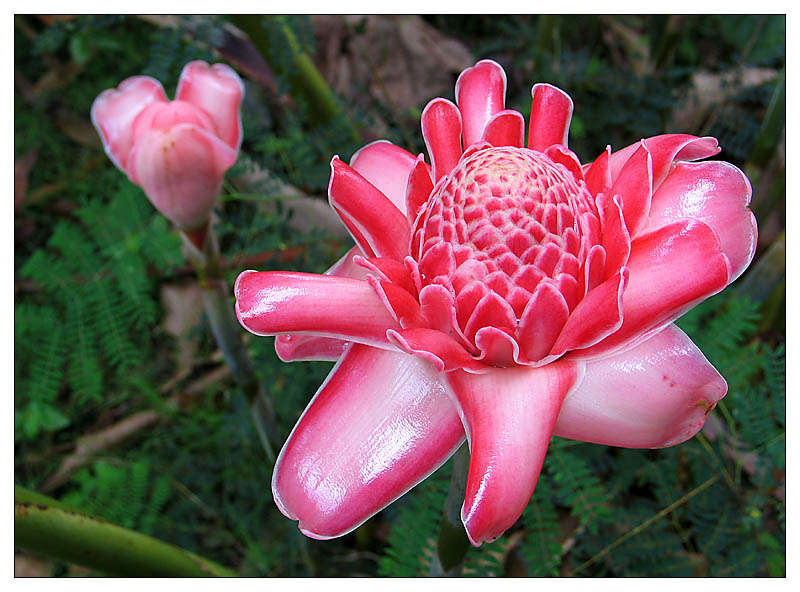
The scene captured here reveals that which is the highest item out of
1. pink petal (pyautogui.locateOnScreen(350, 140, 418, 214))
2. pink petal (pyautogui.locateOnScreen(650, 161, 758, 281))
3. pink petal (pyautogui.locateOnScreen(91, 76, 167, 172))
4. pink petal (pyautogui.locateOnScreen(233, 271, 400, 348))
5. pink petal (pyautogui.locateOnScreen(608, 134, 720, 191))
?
pink petal (pyautogui.locateOnScreen(608, 134, 720, 191))

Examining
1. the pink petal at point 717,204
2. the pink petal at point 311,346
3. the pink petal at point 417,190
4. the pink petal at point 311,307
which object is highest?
the pink petal at point 717,204

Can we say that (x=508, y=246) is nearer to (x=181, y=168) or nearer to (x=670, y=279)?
(x=670, y=279)

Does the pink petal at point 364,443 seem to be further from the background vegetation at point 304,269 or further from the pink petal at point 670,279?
the background vegetation at point 304,269

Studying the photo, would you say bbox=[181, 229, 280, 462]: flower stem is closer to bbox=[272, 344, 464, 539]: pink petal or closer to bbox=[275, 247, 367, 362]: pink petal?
bbox=[275, 247, 367, 362]: pink petal

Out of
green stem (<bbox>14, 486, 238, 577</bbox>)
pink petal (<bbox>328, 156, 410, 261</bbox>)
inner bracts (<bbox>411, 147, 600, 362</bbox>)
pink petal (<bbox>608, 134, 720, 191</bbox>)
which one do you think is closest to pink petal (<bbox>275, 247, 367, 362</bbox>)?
pink petal (<bbox>328, 156, 410, 261</bbox>)

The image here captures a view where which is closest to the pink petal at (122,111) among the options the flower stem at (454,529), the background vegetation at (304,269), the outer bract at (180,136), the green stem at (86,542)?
the outer bract at (180,136)
